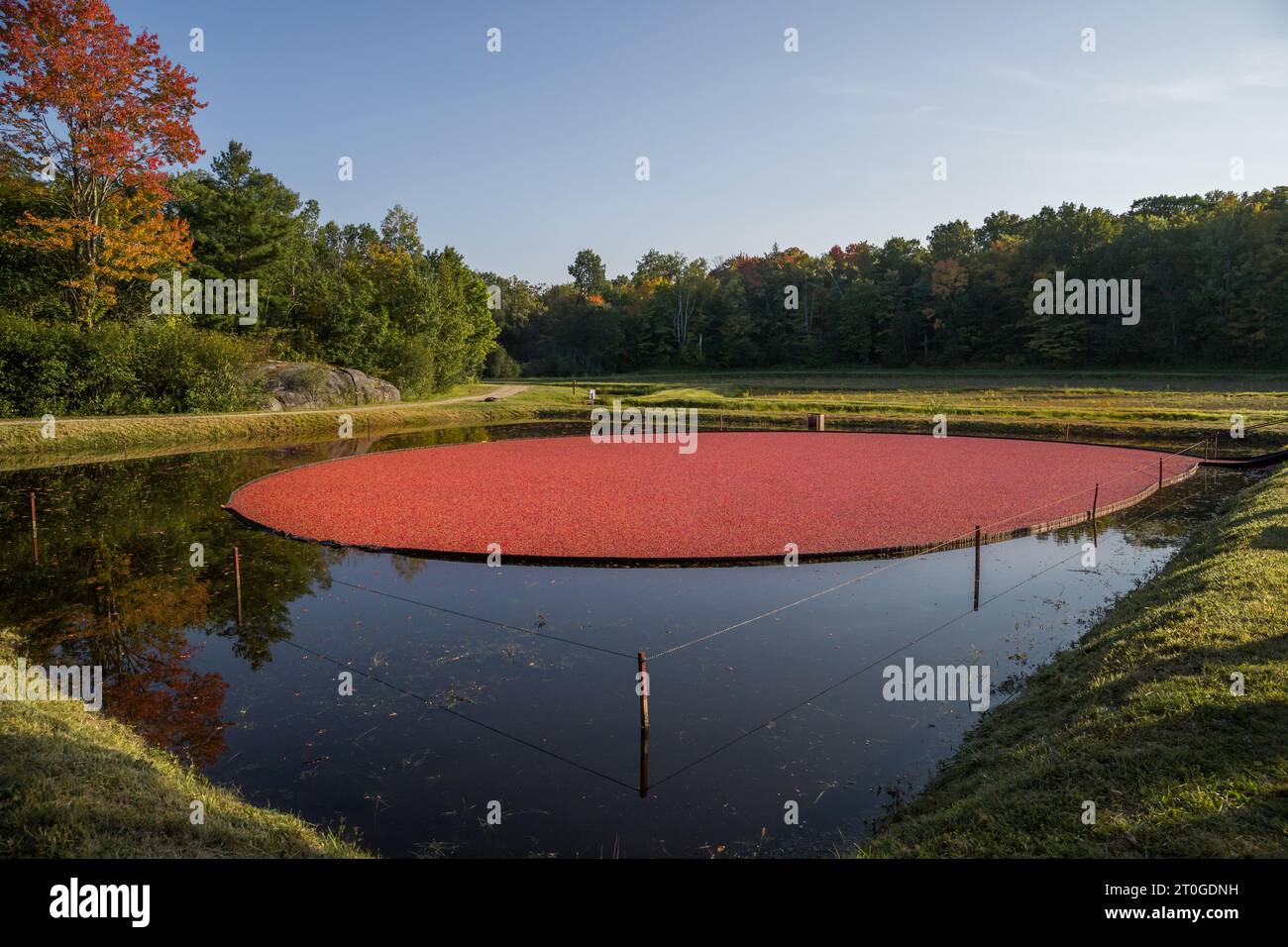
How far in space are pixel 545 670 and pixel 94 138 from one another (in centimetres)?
2971

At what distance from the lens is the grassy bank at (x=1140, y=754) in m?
3.88

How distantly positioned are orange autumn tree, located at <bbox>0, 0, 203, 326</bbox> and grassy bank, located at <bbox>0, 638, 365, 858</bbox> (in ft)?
92.3

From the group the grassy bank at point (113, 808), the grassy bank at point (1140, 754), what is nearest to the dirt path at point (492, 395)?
the grassy bank at point (113, 808)

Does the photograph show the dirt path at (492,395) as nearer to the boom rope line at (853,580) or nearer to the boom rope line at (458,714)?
the boom rope line at (853,580)

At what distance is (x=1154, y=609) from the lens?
25.2ft

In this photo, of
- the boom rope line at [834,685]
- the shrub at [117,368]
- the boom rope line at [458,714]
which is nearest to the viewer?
the boom rope line at [458,714]

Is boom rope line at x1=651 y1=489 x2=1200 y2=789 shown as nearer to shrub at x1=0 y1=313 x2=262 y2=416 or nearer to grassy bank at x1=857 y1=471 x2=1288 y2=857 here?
grassy bank at x1=857 y1=471 x2=1288 y2=857

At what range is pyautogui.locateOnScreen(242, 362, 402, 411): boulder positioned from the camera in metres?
31.8

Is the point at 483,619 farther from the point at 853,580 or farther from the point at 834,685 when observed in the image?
the point at 853,580

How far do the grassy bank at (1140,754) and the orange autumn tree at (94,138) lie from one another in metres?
31.7

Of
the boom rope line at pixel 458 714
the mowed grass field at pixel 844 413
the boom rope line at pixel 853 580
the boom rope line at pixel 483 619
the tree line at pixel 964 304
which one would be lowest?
the boom rope line at pixel 458 714

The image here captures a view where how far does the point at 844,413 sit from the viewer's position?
34594 millimetres

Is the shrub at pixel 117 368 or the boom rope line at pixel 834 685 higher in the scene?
the shrub at pixel 117 368

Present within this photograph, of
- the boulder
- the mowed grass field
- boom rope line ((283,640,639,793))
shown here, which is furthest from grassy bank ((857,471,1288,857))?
the boulder
